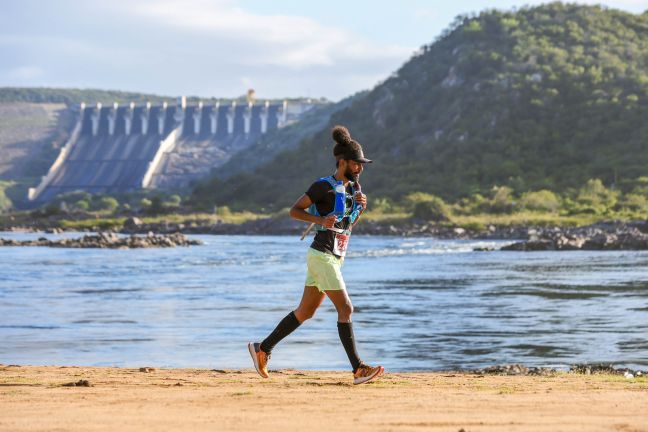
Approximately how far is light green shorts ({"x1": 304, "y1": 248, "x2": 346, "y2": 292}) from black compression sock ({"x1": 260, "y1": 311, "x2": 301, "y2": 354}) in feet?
2.05

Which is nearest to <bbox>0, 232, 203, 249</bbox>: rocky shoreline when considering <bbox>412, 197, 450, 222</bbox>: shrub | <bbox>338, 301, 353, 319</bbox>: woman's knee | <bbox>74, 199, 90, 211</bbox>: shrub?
<bbox>412, 197, 450, 222</bbox>: shrub

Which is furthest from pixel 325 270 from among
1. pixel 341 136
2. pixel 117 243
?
pixel 117 243

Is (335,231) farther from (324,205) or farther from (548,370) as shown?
(548,370)

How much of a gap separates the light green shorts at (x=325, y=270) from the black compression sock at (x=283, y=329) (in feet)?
2.05

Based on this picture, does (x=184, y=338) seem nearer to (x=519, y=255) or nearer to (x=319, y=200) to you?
(x=319, y=200)

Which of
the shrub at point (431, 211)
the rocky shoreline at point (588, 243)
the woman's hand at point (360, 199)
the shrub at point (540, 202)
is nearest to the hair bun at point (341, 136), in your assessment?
the woman's hand at point (360, 199)

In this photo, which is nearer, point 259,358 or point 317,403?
point 317,403

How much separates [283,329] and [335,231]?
1.20m

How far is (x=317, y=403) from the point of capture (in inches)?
416

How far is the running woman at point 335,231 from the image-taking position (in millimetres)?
11734

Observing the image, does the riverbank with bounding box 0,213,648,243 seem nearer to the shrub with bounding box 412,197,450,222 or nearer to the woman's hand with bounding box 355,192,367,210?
the shrub with bounding box 412,197,450,222

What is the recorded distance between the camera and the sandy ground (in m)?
9.29

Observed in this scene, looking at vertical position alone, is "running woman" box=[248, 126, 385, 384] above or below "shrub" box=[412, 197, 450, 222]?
above

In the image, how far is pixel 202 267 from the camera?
171 ft
